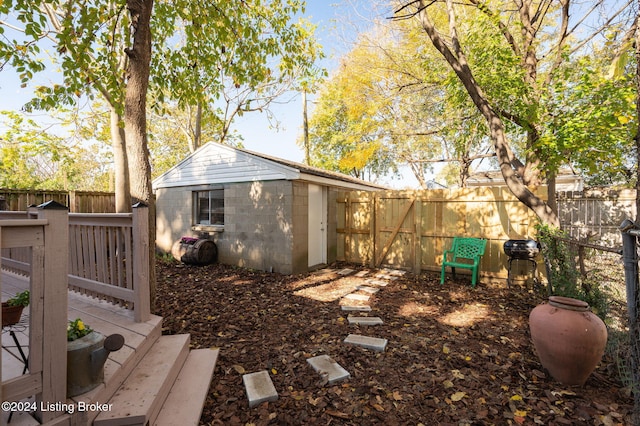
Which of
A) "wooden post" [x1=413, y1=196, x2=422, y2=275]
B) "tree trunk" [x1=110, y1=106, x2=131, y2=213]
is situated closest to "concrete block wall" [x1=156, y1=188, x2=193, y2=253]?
"tree trunk" [x1=110, y1=106, x2=131, y2=213]

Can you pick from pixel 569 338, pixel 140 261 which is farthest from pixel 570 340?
pixel 140 261

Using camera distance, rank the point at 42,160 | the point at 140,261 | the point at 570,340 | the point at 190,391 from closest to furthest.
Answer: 1. the point at 190,391
2. the point at 570,340
3. the point at 140,261
4. the point at 42,160

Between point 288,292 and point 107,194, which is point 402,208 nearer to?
point 288,292

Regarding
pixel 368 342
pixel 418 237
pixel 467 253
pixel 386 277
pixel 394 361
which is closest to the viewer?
pixel 394 361

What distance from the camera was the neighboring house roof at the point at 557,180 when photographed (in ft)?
42.9

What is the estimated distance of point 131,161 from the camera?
384cm

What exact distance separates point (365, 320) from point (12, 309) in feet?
11.9

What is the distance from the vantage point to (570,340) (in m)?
2.53

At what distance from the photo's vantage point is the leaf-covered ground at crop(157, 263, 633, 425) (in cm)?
229

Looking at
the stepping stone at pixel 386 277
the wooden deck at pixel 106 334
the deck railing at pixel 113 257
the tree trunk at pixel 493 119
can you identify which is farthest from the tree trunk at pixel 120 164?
the tree trunk at pixel 493 119

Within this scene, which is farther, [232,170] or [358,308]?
[232,170]

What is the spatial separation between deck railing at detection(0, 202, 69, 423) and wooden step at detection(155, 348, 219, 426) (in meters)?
0.72

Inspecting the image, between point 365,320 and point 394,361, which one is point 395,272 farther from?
point 394,361

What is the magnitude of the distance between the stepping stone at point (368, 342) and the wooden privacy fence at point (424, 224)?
392 centimetres
